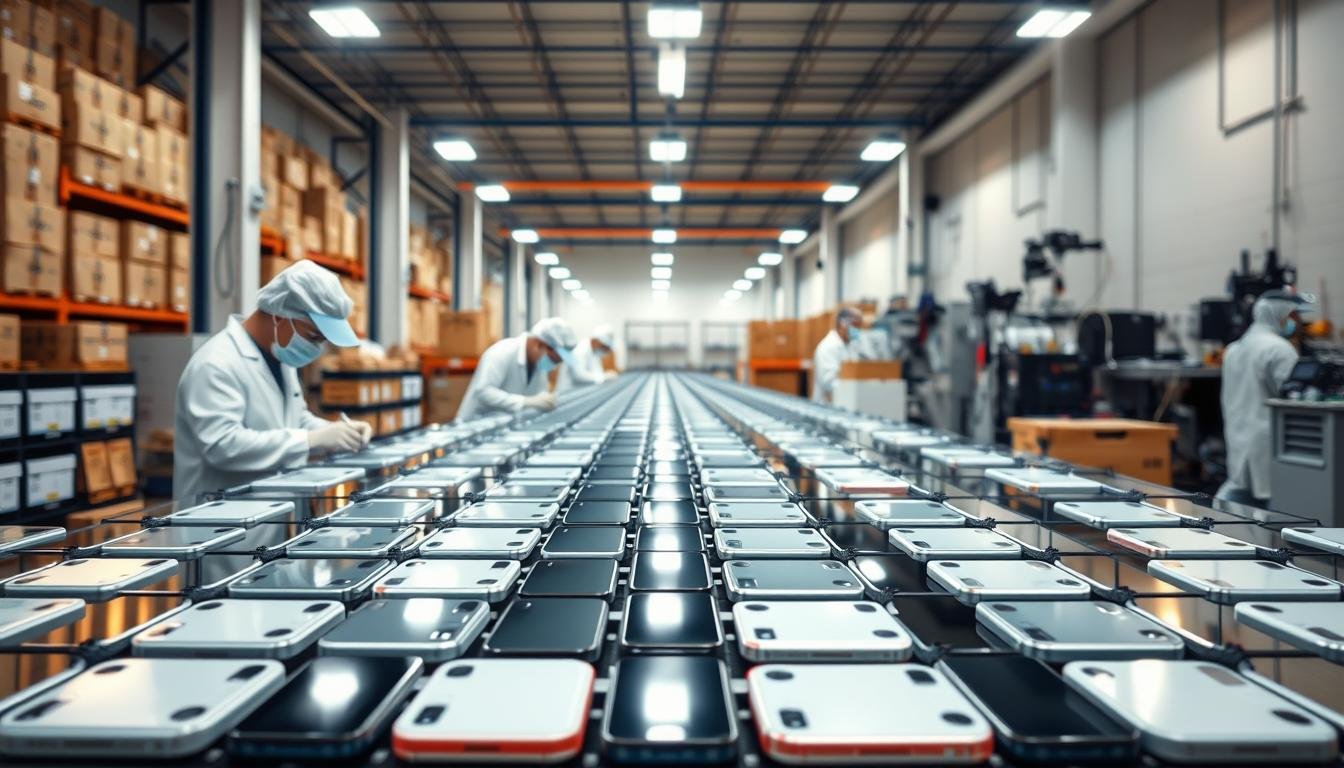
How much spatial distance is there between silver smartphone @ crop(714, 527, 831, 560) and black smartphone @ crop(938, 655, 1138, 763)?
328 millimetres

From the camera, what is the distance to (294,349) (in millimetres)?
2844

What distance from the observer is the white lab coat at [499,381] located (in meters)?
4.91

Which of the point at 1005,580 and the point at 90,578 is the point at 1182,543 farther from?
the point at 90,578

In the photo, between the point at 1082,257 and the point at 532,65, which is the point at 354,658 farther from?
the point at 532,65

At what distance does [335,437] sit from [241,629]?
Result: 6.61 ft

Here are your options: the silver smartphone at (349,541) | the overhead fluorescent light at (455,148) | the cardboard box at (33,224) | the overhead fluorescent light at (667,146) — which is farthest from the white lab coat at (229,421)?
the overhead fluorescent light at (667,146)

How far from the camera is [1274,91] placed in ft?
19.2

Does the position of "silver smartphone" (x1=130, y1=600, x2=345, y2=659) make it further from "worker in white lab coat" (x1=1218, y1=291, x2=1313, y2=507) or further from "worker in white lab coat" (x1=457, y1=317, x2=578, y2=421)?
"worker in white lab coat" (x1=1218, y1=291, x2=1313, y2=507)

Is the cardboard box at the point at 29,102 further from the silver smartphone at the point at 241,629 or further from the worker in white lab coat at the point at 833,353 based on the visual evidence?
the worker in white lab coat at the point at 833,353

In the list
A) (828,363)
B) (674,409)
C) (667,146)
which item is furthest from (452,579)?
(667,146)

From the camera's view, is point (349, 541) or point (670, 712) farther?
point (349, 541)

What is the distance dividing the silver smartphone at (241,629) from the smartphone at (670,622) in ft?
1.09

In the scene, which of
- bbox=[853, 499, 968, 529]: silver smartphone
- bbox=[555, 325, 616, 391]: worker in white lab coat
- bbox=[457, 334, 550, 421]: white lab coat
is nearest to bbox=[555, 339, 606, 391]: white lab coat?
bbox=[555, 325, 616, 391]: worker in white lab coat

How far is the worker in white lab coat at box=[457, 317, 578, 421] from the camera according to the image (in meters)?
4.96
